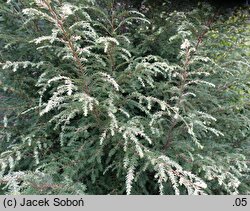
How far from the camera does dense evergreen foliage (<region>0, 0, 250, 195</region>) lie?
2.21m

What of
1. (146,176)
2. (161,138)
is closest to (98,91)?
(161,138)

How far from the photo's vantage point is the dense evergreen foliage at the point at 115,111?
221 centimetres

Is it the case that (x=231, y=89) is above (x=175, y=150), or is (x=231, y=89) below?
above

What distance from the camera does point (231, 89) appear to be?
126 inches

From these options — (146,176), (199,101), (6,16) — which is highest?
(6,16)

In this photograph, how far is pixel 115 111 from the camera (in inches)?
87.6

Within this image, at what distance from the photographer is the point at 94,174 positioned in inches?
101

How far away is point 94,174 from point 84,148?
229 mm

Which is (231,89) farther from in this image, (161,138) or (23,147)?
(23,147)
